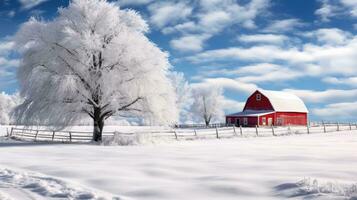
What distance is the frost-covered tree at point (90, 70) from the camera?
30.4 metres

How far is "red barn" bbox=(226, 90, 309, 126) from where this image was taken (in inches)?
2640

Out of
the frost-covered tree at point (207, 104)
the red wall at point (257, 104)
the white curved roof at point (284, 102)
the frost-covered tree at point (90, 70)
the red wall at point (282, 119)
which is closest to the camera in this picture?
the frost-covered tree at point (90, 70)

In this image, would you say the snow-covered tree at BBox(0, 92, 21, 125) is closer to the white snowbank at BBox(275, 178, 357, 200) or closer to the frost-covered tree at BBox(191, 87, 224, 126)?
the frost-covered tree at BBox(191, 87, 224, 126)

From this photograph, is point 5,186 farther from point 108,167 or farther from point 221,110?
point 221,110

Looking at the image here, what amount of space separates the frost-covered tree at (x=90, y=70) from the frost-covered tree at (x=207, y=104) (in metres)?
49.9

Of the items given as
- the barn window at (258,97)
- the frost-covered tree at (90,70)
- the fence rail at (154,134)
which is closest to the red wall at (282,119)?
the barn window at (258,97)

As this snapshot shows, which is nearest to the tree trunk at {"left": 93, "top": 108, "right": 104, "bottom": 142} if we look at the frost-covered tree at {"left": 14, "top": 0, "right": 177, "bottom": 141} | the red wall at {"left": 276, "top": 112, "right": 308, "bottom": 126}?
the frost-covered tree at {"left": 14, "top": 0, "right": 177, "bottom": 141}

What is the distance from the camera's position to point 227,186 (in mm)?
10844

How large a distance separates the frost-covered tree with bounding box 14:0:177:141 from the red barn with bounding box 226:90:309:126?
36375mm

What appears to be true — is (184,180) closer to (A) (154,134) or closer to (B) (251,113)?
(A) (154,134)

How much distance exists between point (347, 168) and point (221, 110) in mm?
69306

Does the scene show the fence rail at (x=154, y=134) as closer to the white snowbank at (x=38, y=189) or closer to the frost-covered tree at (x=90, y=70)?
the frost-covered tree at (x=90, y=70)

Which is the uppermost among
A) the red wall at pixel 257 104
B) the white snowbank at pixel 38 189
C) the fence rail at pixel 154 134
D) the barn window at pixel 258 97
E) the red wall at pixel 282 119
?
the barn window at pixel 258 97

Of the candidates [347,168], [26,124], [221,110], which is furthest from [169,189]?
[221,110]
